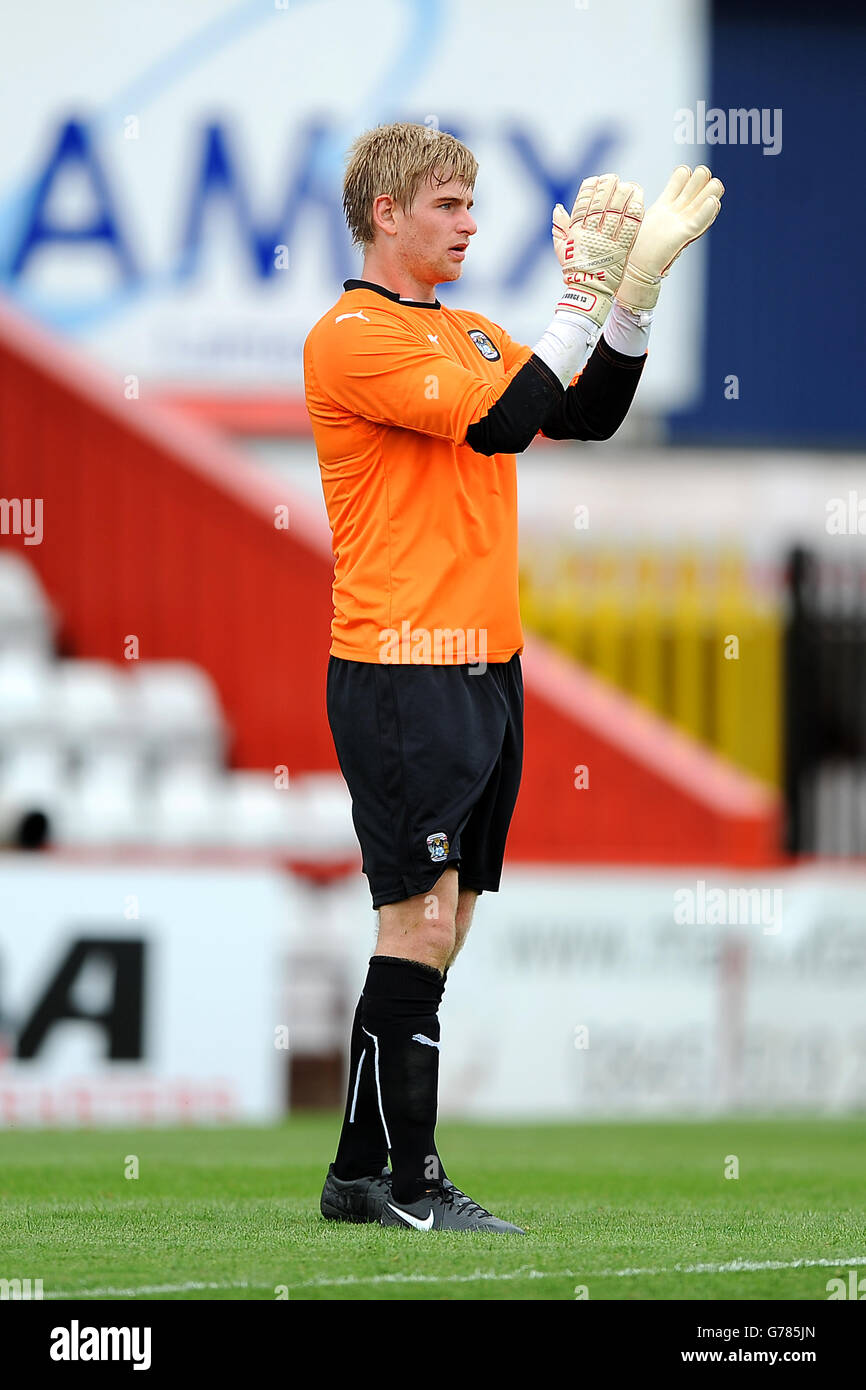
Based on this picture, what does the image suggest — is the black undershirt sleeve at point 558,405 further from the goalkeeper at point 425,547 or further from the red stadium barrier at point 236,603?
the red stadium barrier at point 236,603

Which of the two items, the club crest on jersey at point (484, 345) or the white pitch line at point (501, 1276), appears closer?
the white pitch line at point (501, 1276)

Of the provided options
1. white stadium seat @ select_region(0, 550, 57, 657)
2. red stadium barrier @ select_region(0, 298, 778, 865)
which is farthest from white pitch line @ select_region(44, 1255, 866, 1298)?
white stadium seat @ select_region(0, 550, 57, 657)

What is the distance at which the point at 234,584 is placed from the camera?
39.2 feet

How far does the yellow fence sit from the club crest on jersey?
8133 millimetres

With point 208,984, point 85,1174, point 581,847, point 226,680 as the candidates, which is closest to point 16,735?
point 226,680

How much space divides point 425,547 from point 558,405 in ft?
1.50

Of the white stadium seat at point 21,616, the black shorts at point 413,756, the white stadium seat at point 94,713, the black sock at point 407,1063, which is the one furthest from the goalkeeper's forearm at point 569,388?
the white stadium seat at point 21,616

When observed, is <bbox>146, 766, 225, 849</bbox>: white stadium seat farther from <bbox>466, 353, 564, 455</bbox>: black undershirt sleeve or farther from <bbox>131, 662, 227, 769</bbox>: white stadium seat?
<bbox>466, 353, 564, 455</bbox>: black undershirt sleeve

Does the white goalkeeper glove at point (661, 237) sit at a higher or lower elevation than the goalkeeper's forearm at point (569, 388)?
higher

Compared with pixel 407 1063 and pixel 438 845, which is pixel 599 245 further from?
pixel 407 1063

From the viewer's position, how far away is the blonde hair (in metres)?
4.53

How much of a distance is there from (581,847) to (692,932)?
41.1 inches

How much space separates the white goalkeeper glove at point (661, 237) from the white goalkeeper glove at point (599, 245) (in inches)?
0.9

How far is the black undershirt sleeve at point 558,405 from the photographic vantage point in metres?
4.34
